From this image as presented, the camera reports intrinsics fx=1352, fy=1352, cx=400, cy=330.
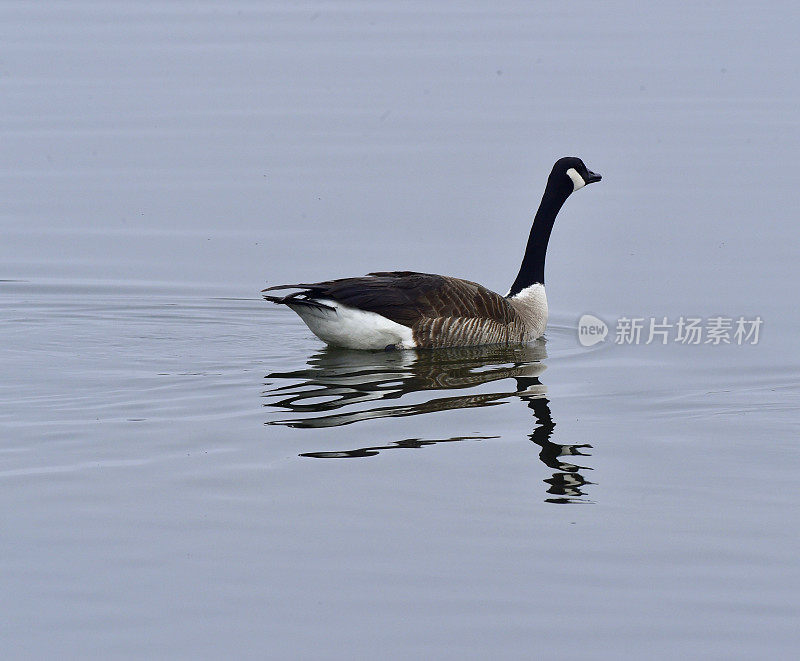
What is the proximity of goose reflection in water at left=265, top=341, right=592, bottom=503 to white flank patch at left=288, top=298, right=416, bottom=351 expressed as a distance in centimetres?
11

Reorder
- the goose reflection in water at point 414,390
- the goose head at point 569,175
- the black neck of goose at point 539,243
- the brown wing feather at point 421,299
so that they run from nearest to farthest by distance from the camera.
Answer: the goose reflection in water at point 414,390, the brown wing feather at point 421,299, the black neck of goose at point 539,243, the goose head at point 569,175

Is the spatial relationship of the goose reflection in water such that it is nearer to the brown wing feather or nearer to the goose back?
the goose back

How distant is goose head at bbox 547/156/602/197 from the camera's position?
14.9m

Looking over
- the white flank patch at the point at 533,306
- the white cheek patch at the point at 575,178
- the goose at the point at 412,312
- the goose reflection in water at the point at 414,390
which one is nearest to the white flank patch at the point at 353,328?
the goose at the point at 412,312

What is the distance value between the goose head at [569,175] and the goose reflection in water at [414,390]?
7.36ft

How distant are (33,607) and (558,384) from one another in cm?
610

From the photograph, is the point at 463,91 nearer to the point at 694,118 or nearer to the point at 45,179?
the point at 694,118

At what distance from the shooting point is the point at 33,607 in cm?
663

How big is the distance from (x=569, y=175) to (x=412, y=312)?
2971 mm

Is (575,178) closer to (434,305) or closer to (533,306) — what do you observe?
(533,306)

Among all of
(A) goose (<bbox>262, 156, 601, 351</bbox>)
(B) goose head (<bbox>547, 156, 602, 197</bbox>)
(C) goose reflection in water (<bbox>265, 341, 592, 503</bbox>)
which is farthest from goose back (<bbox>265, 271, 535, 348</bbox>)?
(B) goose head (<bbox>547, 156, 602, 197</bbox>)

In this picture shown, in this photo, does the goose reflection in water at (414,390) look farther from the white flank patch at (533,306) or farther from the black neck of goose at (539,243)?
the black neck of goose at (539,243)

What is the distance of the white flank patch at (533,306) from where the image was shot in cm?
1373

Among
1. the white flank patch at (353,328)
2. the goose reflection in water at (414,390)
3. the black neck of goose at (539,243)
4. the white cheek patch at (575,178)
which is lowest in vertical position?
the goose reflection in water at (414,390)
